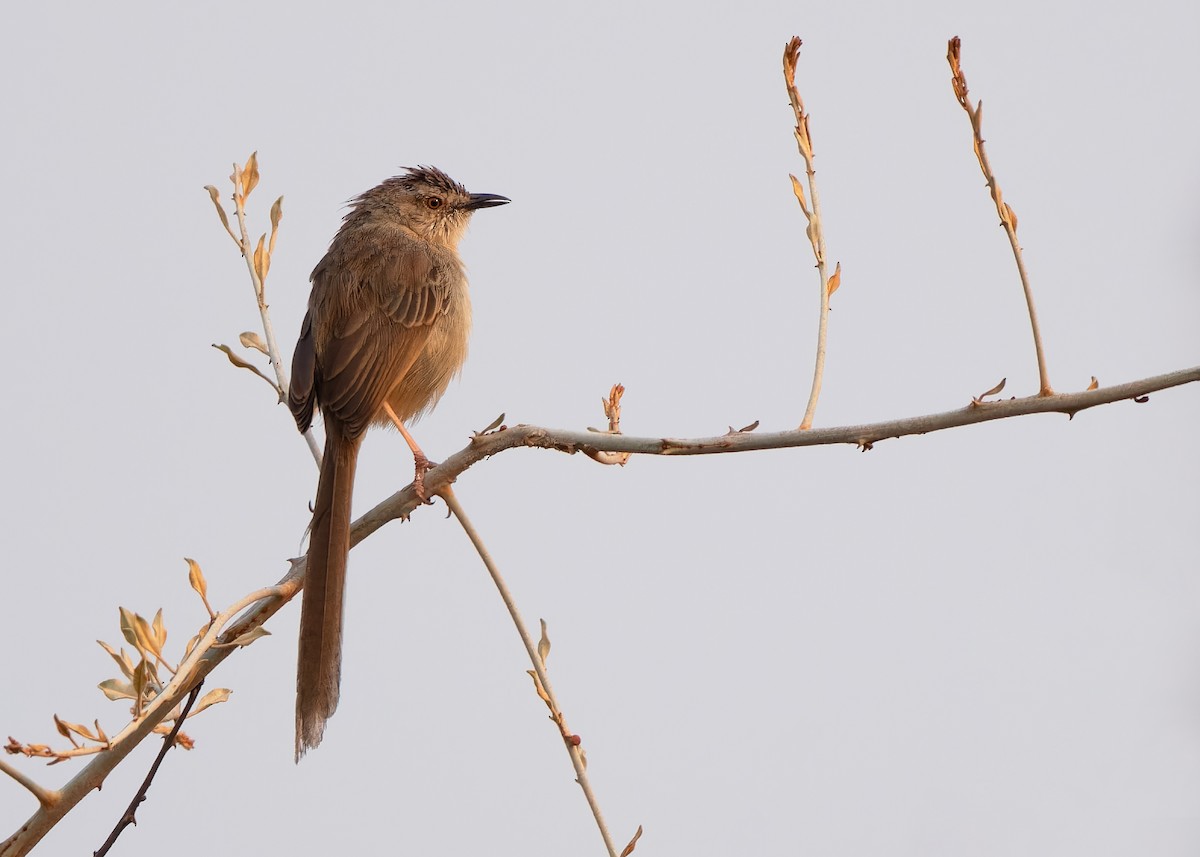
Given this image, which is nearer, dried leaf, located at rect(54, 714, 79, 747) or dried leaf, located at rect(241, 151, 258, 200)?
dried leaf, located at rect(54, 714, 79, 747)

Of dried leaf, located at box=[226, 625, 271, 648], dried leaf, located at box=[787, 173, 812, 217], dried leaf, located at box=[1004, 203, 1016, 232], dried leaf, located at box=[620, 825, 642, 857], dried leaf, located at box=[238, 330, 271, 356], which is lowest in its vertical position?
dried leaf, located at box=[620, 825, 642, 857]

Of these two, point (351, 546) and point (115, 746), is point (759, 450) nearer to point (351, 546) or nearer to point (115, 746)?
point (115, 746)

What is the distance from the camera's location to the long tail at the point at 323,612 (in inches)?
162

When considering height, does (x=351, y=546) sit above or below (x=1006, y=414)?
above

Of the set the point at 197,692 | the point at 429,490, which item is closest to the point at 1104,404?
the point at 429,490

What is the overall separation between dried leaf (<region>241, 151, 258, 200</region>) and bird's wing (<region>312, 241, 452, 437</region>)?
126 cm

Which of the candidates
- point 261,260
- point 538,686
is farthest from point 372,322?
point 538,686

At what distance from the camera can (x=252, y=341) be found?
431cm

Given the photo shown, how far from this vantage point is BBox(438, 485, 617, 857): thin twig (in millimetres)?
2975

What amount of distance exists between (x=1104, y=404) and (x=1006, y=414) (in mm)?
192

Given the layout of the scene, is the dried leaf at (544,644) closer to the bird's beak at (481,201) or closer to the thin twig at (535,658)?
the thin twig at (535,658)

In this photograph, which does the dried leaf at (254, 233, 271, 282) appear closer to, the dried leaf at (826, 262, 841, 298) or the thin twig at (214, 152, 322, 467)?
the thin twig at (214, 152, 322, 467)

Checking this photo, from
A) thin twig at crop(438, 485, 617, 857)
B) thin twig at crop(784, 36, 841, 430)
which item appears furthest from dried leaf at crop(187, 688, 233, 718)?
thin twig at crop(784, 36, 841, 430)

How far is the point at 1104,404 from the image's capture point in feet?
8.05
